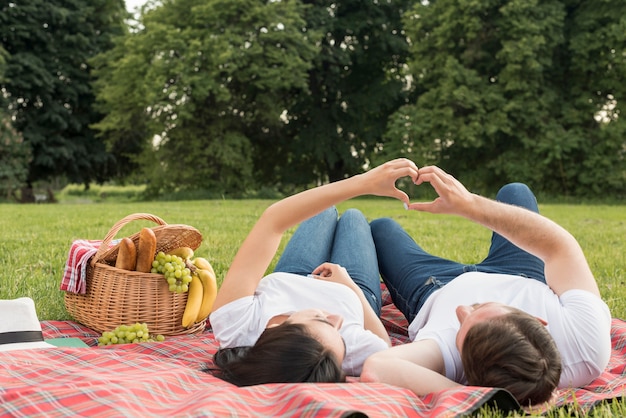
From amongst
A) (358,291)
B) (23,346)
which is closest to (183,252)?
(23,346)

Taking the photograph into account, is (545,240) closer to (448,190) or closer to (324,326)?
(448,190)

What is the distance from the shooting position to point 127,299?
3.45 m

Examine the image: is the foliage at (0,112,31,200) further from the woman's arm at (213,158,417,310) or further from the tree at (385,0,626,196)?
the woman's arm at (213,158,417,310)

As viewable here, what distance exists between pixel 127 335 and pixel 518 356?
1.96 metres

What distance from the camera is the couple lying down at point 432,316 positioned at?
7.17 feet

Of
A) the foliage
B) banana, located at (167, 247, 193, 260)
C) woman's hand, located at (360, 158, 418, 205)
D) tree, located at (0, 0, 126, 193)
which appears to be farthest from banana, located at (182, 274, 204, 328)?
tree, located at (0, 0, 126, 193)

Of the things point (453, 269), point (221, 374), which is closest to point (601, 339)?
point (453, 269)

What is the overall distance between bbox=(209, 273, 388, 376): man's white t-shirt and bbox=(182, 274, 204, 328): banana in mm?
902

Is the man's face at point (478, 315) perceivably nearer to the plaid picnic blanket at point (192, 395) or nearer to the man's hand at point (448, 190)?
the plaid picnic blanket at point (192, 395)

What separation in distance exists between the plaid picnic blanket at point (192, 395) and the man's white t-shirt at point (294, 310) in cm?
15

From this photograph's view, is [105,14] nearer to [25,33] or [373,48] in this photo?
[25,33]

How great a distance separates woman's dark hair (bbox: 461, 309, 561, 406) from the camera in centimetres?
211

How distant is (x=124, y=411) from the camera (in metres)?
1.91

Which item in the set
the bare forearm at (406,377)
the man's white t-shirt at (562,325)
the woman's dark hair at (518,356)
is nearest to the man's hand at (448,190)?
the man's white t-shirt at (562,325)
